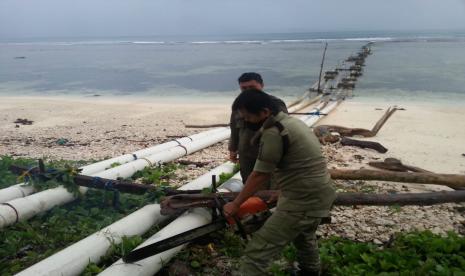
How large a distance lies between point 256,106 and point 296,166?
2.17 ft

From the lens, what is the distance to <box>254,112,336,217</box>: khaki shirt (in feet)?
11.7

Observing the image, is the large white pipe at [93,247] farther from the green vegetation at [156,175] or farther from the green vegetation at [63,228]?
the green vegetation at [156,175]

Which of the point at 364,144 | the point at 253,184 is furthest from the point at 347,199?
the point at 364,144

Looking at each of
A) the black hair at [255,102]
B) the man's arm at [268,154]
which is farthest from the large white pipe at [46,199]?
the black hair at [255,102]

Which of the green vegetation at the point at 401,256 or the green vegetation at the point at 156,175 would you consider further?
the green vegetation at the point at 156,175

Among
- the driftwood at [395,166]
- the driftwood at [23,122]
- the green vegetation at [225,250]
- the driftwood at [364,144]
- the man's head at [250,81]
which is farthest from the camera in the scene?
the driftwood at [23,122]

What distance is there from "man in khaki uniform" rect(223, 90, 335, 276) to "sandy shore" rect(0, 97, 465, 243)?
201 centimetres

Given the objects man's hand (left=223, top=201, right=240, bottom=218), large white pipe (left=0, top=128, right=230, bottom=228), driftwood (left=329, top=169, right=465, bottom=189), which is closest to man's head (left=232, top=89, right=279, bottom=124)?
man's hand (left=223, top=201, right=240, bottom=218)

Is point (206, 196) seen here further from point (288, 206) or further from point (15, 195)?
point (15, 195)

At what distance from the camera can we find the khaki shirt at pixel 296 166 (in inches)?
140

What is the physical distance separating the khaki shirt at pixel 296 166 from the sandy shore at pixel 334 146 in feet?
6.64

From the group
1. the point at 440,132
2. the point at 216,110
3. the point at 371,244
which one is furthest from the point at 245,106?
the point at 216,110

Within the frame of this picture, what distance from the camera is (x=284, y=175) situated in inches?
148

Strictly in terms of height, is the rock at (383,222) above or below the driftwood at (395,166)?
below
